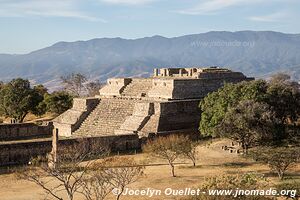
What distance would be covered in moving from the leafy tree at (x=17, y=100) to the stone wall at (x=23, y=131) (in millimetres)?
7604

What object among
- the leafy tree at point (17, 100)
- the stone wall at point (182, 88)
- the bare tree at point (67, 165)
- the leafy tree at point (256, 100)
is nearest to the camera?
the bare tree at point (67, 165)

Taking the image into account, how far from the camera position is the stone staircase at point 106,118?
127 feet

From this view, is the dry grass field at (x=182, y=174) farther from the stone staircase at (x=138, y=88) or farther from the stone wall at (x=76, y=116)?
the stone staircase at (x=138, y=88)

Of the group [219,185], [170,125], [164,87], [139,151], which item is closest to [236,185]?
[219,185]

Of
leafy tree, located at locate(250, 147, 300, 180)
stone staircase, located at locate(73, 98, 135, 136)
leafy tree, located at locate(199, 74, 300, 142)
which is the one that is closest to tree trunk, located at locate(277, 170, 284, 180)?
leafy tree, located at locate(250, 147, 300, 180)

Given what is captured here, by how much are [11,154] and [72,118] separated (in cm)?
1240

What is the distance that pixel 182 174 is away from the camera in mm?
25906

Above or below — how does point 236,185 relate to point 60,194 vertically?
above

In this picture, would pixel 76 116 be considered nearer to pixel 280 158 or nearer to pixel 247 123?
pixel 247 123

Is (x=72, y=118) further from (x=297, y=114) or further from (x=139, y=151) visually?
(x=297, y=114)

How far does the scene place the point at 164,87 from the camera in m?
39.9

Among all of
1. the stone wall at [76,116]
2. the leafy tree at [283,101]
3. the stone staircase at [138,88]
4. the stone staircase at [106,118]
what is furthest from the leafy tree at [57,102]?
the leafy tree at [283,101]

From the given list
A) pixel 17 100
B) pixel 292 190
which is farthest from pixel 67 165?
pixel 17 100

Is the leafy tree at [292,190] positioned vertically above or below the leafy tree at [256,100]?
below
